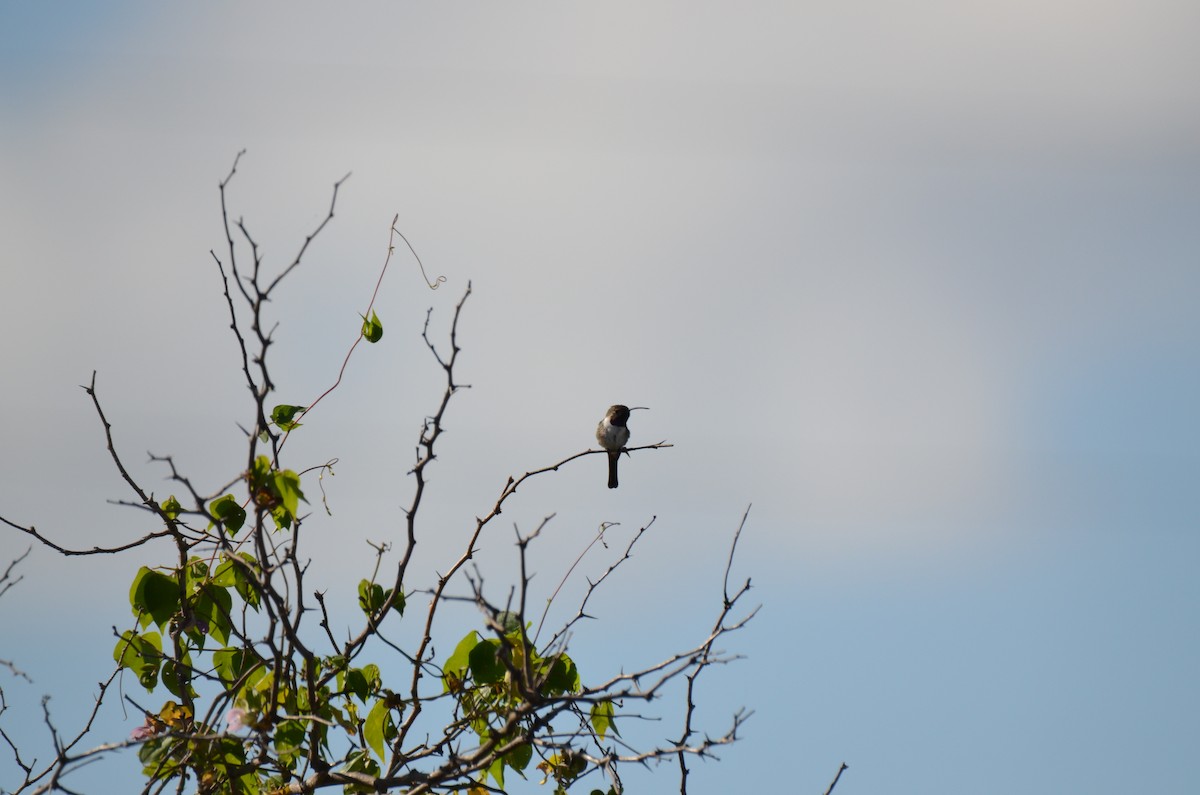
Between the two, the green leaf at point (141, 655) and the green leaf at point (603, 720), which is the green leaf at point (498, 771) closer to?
the green leaf at point (603, 720)

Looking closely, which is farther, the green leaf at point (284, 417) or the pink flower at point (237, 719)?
the green leaf at point (284, 417)

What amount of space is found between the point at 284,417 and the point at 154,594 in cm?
82

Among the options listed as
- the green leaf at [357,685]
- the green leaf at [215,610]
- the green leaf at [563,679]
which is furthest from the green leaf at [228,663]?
the green leaf at [563,679]

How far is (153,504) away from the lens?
397 cm

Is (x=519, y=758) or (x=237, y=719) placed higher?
(x=519, y=758)

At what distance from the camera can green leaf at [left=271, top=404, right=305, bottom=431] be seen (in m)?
4.39

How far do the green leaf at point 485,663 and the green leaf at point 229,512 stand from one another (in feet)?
3.36

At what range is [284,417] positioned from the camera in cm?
440

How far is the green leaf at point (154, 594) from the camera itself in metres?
4.05

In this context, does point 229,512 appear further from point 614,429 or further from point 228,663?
point 614,429

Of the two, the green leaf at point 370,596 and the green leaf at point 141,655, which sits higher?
the green leaf at point 370,596

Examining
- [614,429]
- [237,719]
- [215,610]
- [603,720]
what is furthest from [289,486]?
[614,429]

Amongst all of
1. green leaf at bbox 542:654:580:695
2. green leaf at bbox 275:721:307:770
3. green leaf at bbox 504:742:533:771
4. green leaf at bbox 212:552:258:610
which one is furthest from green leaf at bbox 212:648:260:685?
green leaf at bbox 542:654:580:695

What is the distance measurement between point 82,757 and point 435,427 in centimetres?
145
